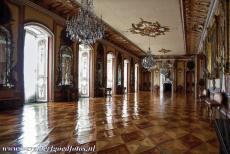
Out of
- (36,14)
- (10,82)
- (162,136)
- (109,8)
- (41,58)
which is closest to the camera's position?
(162,136)

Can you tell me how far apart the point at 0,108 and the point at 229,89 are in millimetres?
6224

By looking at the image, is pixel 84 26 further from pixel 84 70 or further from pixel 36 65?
pixel 84 70

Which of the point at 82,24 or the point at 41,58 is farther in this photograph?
the point at 41,58

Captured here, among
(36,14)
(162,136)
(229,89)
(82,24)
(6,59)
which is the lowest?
(162,136)

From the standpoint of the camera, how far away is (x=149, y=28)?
13.5 meters

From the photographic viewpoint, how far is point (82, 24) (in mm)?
7875

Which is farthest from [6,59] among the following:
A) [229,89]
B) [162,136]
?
[229,89]

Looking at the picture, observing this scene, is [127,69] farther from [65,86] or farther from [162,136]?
[162,136]

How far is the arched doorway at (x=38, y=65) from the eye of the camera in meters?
10.4

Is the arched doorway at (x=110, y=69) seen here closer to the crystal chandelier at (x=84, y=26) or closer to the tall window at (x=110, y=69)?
the tall window at (x=110, y=69)

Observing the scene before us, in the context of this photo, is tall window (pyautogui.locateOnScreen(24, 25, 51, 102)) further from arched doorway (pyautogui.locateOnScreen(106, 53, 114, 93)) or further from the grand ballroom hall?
arched doorway (pyautogui.locateOnScreen(106, 53, 114, 93))

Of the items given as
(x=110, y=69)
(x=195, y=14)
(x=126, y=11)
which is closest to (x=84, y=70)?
(x=110, y=69)

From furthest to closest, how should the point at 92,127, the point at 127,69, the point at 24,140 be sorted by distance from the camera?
the point at 127,69
the point at 92,127
the point at 24,140

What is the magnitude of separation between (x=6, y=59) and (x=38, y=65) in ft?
10.4
